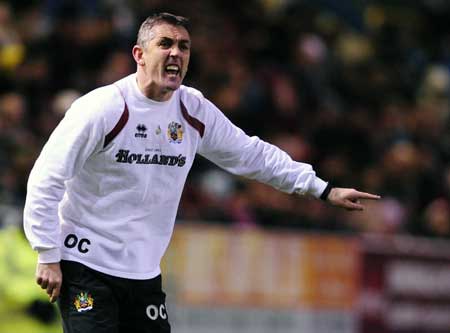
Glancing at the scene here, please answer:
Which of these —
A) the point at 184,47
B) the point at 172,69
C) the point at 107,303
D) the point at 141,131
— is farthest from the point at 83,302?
the point at 184,47

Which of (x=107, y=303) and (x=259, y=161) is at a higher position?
(x=259, y=161)

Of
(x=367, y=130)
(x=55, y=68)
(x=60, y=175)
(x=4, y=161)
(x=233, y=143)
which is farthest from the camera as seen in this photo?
(x=367, y=130)

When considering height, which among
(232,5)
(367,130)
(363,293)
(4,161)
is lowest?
(363,293)

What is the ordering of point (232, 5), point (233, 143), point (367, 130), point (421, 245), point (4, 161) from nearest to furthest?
point (233, 143), point (4, 161), point (421, 245), point (367, 130), point (232, 5)

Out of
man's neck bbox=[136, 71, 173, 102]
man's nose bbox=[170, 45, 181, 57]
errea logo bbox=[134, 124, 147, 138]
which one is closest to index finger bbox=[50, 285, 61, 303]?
errea logo bbox=[134, 124, 147, 138]

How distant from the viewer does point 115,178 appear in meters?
6.42

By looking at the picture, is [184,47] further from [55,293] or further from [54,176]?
[55,293]

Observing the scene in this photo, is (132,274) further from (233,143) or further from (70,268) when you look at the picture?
(233,143)

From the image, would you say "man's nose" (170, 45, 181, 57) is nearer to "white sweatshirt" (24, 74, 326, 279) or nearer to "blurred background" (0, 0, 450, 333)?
"white sweatshirt" (24, 74, 326, 279)

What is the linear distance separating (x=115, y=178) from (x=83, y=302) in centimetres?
71

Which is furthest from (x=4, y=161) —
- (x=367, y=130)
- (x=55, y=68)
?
(x=367, y=130)

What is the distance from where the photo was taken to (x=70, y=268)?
6.43 m

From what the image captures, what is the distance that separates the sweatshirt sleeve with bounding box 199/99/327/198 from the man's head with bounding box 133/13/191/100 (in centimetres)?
55

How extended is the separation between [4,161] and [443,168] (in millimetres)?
7163
